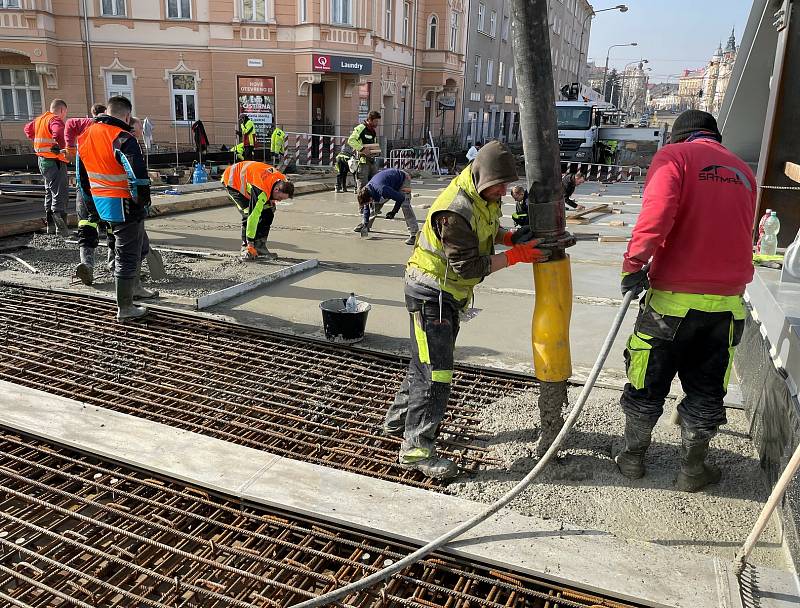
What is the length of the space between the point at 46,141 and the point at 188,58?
14.2 meters

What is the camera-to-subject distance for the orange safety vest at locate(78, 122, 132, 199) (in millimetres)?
5480

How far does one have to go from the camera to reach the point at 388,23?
2520cm

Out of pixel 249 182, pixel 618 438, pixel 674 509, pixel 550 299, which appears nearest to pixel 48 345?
pixel 249 182

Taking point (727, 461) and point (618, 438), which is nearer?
point (727, 461)

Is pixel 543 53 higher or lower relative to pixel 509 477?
higher

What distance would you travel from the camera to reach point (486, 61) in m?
35.7

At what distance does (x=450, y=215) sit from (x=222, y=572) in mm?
1927

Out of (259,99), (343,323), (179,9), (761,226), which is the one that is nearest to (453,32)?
(259,99)

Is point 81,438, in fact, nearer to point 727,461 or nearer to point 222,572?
point 222,572

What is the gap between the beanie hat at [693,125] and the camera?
3193 millimetres

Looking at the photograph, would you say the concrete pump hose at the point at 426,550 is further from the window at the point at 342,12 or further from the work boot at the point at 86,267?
the window at the point at 342,12

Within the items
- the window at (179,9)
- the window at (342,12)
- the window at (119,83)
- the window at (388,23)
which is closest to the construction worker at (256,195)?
the window at (119,83)

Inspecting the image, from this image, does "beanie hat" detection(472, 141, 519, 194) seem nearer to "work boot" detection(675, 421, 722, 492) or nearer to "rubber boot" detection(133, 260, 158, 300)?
"work boot" detection(675, 421, 722, 492)

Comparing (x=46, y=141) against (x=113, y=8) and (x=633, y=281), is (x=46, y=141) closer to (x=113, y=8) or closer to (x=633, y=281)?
(x=633, y=281)
